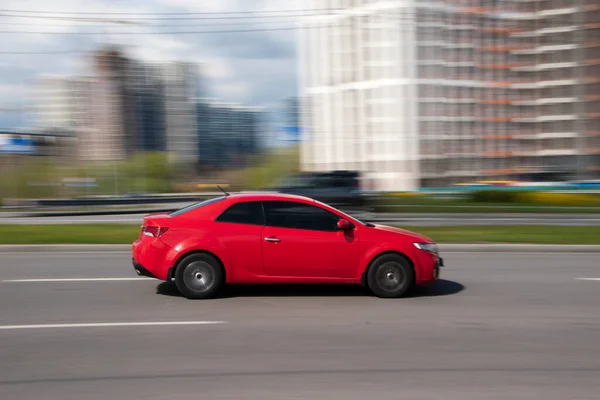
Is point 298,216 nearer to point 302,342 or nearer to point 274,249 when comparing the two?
point 274,249

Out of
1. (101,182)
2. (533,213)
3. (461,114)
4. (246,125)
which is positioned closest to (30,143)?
(101,182)

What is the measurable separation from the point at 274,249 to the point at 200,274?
0.99m

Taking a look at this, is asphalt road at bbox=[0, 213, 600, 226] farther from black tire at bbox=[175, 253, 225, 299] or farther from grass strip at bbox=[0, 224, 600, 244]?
black tire at bbox=[175, 253, 225, 299]

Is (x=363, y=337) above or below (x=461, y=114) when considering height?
below

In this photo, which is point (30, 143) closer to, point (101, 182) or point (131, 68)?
point (101, 182)

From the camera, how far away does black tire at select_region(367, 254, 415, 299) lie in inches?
369

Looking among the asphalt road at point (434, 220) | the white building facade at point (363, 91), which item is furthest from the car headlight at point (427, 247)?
the white building facade at point (363, 91)

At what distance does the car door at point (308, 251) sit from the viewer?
924 centimetres

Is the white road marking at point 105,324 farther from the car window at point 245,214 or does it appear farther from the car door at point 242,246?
the car window at point 245,214

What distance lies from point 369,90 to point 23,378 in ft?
257

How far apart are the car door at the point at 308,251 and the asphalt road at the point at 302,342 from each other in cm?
40

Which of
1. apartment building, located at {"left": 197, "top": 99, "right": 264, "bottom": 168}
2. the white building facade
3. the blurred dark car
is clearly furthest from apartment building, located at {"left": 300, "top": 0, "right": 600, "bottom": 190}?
the blurred dark car

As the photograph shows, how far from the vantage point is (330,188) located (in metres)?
22.8

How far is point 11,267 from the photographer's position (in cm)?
1238
